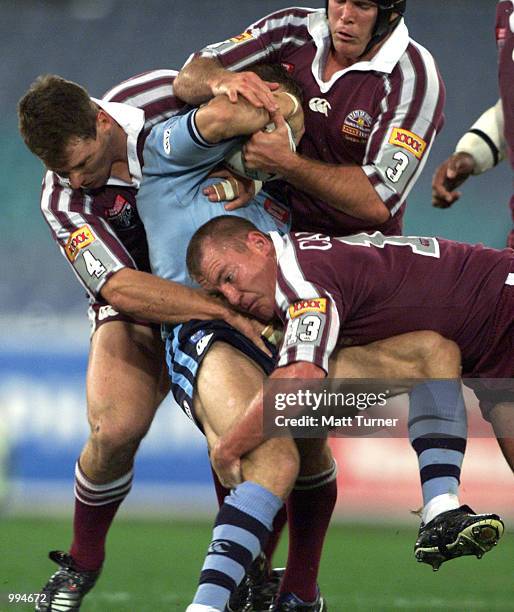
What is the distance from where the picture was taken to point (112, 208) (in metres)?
4.18

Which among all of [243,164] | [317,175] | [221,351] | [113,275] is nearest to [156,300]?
[113,275]

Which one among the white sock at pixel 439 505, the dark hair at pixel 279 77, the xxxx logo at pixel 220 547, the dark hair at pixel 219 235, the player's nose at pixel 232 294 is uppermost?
the dark hair at pixel 279 77

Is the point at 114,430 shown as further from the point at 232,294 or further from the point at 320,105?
the point at 320,105

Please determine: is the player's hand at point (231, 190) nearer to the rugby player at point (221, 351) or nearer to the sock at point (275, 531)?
the rugby player at point (221, 351)

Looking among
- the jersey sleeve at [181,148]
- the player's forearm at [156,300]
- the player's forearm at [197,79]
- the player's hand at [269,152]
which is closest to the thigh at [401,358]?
the player's forearm at [156,300]

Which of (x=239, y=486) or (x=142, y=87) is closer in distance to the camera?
(x=239, y=486)

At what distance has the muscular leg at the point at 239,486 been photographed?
10.7 ft

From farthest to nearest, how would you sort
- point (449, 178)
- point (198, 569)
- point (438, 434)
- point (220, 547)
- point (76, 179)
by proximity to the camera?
point (198, 569), point (449, 178), point (76, 179), point (438, 434), point (220, 547)

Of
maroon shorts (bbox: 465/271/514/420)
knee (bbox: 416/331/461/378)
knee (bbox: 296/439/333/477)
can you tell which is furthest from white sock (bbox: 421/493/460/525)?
knee (bbox: 296/439/333/477)

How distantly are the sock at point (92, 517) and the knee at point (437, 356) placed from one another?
1.26 m

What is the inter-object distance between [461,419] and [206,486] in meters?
3.64

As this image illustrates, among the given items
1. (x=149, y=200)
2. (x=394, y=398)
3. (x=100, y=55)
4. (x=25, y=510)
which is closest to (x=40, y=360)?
(x=25, y=510)

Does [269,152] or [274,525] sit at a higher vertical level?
[269,152]

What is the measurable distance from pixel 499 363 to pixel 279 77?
3.98 feet
